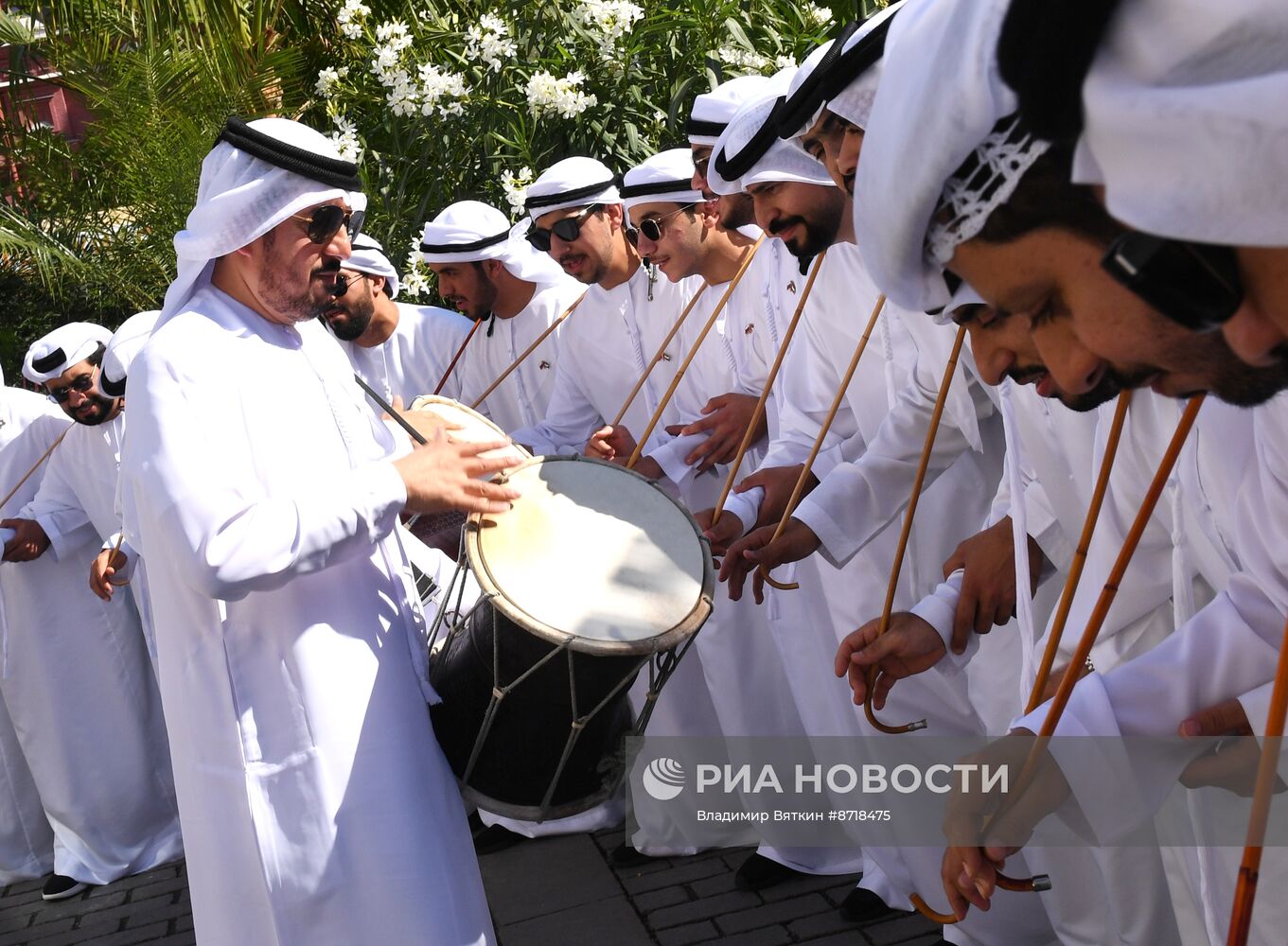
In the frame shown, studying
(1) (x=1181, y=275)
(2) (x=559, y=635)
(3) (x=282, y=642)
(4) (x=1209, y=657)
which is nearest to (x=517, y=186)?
(3) (x=282, y=642)

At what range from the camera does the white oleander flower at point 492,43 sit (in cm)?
657

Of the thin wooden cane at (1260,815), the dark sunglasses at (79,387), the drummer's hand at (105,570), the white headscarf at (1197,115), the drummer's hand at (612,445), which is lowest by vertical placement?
the drummer's hand at (105,570)

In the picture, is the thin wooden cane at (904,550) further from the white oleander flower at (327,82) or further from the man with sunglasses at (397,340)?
the white oleander flower at (327,82)

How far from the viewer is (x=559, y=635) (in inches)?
102

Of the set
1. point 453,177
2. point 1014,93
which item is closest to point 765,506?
point 1014,93

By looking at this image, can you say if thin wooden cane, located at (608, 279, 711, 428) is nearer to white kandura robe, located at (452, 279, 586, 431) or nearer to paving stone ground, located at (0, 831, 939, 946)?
white kandura robe, located at (452, 279, 586, 431)

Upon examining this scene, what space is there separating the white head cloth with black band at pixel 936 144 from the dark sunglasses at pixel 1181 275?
129 millimetres

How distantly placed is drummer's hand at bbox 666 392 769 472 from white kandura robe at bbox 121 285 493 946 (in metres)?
1.94

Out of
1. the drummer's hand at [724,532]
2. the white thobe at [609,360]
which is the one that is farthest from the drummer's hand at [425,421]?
the white thobe at [609,360]

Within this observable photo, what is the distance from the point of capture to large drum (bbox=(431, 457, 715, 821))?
8.65 feet

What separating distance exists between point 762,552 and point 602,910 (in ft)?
5.36

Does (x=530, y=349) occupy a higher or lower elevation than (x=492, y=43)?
lower

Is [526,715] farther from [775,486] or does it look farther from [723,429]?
[723,429]

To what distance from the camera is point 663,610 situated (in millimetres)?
2711
